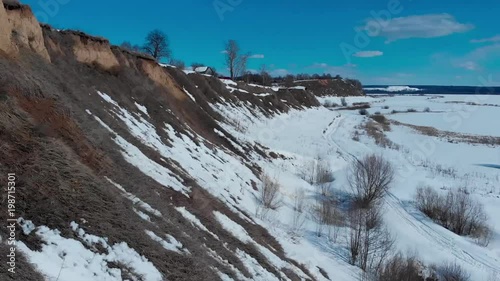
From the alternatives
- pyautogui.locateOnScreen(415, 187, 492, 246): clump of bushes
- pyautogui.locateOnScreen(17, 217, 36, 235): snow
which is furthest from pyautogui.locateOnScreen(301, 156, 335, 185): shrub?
pyautogui.locateOnScreen(17, 217, 36, 235): snow

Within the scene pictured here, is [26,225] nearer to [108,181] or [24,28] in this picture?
[108,181]

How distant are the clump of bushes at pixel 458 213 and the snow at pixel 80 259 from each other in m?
22.7

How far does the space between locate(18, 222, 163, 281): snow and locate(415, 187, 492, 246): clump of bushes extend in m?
22.7

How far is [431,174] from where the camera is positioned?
39062mm

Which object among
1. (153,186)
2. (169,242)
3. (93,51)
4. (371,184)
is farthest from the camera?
(371,184)

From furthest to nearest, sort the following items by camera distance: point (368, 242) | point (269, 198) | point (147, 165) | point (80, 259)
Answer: point (269, 198), point (368, 242), point (147, 165), point (80, 259)

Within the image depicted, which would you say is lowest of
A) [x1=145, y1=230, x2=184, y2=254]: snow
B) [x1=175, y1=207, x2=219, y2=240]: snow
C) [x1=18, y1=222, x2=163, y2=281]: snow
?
[x1=175, y1=207, x2=219, y2=240]: snow

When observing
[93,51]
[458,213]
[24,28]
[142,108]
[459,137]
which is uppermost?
[93,51]

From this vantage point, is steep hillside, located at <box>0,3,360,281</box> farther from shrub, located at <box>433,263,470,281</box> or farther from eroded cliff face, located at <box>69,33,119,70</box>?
shrub, located at <box>433,263,470,281</box>

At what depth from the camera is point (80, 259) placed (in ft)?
24.1

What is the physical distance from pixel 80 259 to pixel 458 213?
25.8 m

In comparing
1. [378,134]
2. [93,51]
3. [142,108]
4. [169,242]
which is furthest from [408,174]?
[169,242]

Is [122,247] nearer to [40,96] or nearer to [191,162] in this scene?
[40,96]

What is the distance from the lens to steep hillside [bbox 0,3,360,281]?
7668 mm
